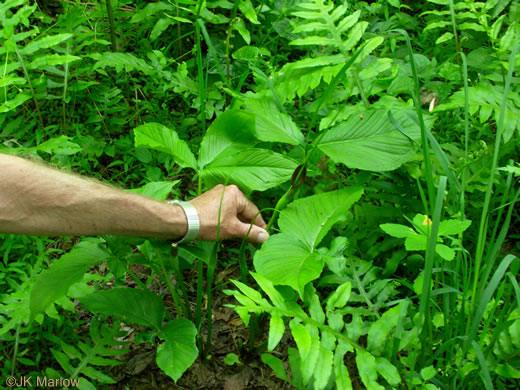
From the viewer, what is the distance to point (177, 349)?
5.35 ft

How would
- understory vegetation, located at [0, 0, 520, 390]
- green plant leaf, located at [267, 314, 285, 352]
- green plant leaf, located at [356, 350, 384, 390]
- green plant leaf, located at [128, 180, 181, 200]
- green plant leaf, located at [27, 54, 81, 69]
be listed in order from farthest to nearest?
green plant leaf, located at [27, 54, 81, 69], green plant leaf, located at [128, 180, 181, 200], understory vegetation, located at [0, 0, 520, 390], green plant leaf, located at [356, 350, 384, 390], green plant leaf, located at [267, 314, 285, 352]

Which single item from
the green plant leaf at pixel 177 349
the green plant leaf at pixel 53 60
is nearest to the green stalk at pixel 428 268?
the green plant leaf at pixel 177 349

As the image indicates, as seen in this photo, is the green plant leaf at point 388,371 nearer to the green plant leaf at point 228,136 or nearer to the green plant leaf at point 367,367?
the green plant leaf at point 367,367

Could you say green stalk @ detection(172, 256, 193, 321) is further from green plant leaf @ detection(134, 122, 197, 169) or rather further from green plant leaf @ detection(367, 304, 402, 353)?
green plant leaf @ detection(367, 304, 402, 353)

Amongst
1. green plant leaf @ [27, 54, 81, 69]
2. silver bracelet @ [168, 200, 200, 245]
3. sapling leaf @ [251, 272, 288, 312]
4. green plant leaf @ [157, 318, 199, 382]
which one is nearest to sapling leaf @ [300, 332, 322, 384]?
sapling leaf @ [251, 272, 288, 312]

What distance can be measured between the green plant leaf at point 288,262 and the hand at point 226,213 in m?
0.13

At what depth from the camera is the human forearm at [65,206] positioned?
1444 millimetres

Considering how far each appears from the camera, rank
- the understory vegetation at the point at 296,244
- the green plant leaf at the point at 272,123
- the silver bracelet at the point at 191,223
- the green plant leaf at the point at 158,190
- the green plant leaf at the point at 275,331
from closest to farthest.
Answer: the green plant leaf at the point at 275,331 < the understory vegetation at the point at 296,244 < the silver bracelet at the point at 191,223 < the green plant leaf at the point at 158,190 < the green plant leaf at the point at 272,123

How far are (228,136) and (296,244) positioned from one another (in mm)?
549

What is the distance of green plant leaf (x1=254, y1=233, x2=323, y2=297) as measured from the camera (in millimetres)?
1458

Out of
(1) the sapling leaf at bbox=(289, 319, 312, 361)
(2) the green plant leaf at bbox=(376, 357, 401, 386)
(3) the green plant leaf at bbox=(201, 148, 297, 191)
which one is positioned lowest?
(2) the green plant leaf at bbox=(376, 357, 401, 386)

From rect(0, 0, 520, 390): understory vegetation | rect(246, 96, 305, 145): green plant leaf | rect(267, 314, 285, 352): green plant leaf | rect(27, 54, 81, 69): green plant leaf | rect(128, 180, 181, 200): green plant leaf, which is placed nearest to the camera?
rect(267, 314, 285, 352): green plant leaf

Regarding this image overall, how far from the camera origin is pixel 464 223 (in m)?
1.54

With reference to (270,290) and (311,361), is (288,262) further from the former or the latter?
(311,361)
